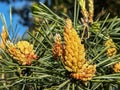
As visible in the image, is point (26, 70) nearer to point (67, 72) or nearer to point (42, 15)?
point (67, 72)

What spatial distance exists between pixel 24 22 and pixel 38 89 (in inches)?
195

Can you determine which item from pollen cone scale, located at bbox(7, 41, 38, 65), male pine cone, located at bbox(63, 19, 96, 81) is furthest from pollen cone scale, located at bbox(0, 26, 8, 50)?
male pine cone, located at bbox(63, 19, 96, 81)

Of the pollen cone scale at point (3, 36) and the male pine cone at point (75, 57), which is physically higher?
the pollen cone scale at point (3, 36)

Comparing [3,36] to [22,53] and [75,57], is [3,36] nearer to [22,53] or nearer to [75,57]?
[22,53]

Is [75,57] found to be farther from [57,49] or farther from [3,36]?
[3,36]

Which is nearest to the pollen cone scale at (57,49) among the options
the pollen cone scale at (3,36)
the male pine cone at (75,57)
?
the male pine cone at (75,57)

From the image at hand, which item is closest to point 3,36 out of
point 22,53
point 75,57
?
point 22,53

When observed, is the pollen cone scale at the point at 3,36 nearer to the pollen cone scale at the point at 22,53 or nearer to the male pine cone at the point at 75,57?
the pollen cone scale at the point at 22,53

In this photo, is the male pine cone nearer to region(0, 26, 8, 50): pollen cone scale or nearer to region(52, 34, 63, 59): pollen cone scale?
region(52, 34, 63, 59): pollen cone scale

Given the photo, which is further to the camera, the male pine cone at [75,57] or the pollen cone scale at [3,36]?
the pollen cone scale at [3,36]

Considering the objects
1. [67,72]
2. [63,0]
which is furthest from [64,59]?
[63,0]

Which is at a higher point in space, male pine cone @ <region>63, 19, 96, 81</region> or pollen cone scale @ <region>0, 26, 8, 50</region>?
pollen cone scale @ <region>0, 26, 8, 50</region>

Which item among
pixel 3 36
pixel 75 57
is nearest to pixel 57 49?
pixel 75 57

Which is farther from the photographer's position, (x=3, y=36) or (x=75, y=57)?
(x=3, y=36)
